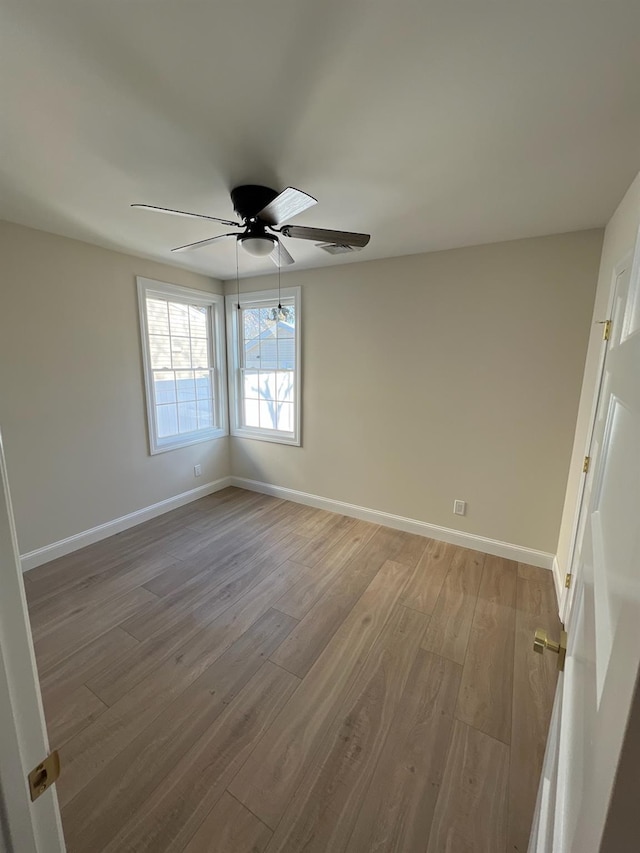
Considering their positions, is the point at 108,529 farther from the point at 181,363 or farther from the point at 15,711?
the point at 15,711

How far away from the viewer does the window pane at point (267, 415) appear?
158 inches

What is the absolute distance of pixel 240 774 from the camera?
135 centimetres

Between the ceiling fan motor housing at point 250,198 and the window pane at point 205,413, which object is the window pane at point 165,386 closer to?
the window pane at point 205,413

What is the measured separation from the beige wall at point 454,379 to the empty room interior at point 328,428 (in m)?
0.02

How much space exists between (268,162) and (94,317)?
210cm

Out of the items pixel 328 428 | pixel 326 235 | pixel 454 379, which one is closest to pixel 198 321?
pixel 328 428

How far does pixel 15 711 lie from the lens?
1.87 feet

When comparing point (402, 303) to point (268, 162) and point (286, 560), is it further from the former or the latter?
point (286, 560)

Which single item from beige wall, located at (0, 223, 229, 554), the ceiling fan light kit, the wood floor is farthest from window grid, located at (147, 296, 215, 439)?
the ceiling fan light kit

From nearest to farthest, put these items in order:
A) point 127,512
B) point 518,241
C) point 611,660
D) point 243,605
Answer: point 611,660 → point 243,605 → point 518,241 → point 127,512

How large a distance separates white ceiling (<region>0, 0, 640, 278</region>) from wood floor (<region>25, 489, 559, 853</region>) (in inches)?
98.6

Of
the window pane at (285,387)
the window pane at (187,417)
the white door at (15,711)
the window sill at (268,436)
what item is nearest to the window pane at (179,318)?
the window pane at (187,417)

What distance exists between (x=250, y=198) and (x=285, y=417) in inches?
94.0

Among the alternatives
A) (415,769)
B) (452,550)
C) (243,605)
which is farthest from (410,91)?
(452,550)
